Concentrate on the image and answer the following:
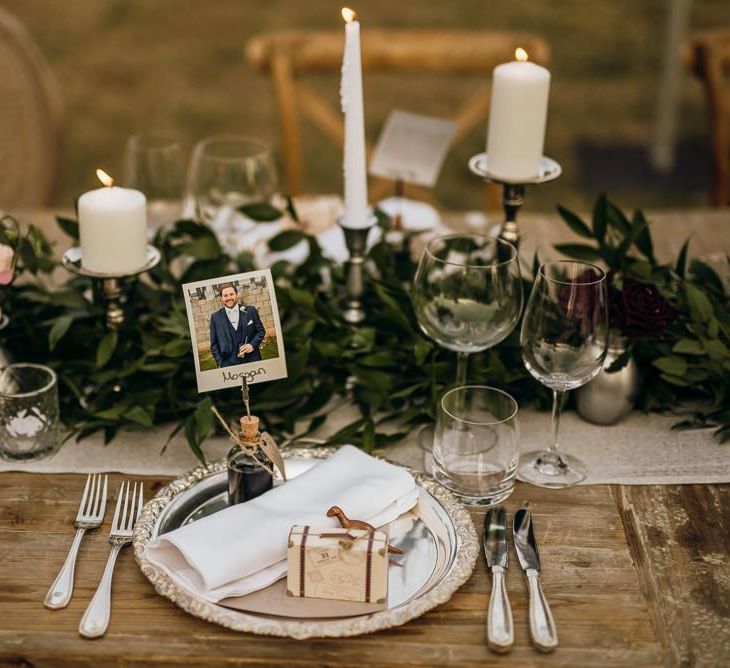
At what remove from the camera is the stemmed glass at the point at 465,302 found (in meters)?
1.12

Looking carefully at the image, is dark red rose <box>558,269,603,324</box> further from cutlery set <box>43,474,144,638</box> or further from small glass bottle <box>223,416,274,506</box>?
cutlery set <box>43,474,144,638</box>

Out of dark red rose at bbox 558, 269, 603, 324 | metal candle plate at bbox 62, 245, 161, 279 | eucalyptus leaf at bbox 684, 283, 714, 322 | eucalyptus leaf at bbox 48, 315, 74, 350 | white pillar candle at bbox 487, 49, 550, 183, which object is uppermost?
white pillar candle at bbox 487, 49, 550, 183

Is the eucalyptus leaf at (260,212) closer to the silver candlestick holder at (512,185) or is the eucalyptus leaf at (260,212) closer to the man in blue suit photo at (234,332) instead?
the silver candlestick holder at (512,185)

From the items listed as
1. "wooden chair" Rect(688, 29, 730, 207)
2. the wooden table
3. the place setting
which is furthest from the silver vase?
"wooden chair" Rect(688, 29, 730, 207)

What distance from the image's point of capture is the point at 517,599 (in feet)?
3.12

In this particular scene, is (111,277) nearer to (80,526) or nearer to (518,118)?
(80,526)

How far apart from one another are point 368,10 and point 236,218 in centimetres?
471

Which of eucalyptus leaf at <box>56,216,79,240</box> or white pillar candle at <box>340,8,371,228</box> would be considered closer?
white pillar candle at <box>340,8,371,228</box>

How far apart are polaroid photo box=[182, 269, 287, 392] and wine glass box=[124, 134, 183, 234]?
2.07 ft

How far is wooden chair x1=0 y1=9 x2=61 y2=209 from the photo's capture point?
2.21 meters

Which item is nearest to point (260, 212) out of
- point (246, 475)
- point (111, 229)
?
point (111, 229)

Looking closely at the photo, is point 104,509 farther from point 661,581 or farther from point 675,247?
point 675,247

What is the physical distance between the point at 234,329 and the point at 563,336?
0.35 m

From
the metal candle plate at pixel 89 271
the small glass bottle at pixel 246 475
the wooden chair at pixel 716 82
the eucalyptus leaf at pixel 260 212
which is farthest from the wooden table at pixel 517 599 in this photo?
the wooden chair at pixel 716 82
